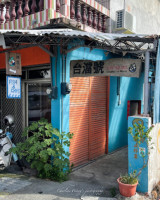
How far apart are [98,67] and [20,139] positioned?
4076 millimetres

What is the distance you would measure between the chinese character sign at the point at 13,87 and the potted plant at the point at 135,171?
3550mm

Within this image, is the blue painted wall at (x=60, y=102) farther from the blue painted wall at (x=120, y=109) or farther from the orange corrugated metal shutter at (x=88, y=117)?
the blue painted wall at (x=120, y=109)

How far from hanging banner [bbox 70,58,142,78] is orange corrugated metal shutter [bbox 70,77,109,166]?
0.43m

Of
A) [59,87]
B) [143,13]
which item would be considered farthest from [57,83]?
[143,13]

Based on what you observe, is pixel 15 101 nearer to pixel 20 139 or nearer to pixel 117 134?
pixel 20 139

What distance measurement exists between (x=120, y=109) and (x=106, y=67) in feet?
11.0

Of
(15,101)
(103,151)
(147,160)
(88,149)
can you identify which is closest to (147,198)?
(147,160)

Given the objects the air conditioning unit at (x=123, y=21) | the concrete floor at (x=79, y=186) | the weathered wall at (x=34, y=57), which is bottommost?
the concrete floor at (x=79, y=186)

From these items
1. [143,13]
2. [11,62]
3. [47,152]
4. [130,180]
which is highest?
[143,13]

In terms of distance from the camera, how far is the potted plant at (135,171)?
5223mm

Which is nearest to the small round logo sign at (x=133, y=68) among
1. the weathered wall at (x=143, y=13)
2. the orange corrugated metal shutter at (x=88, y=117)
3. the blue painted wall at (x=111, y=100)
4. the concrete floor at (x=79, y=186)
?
the blue painted wall at (x=111, y=100)

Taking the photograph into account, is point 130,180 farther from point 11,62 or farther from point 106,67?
point 11,62

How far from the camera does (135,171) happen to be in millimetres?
5398

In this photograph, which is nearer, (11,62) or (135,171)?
(135,171)
